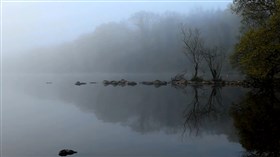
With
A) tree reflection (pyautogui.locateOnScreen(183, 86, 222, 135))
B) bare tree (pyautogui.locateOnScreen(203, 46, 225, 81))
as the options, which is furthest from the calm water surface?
bare tree (pyautogui.locateOnScreen(203, 46, 225, 81))

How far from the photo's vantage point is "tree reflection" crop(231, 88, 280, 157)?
1671cm

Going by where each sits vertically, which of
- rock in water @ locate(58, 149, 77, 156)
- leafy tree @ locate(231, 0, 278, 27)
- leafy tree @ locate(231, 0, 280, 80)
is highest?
leafy tree @ locate(231, 0, 278, 27)

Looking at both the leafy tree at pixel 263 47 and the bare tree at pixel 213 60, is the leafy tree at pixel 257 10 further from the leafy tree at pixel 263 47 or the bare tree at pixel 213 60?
the bare tree at pixel 213 60

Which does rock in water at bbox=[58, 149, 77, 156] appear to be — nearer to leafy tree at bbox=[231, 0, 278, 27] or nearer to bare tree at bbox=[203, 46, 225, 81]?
leafy tree at bbox=[231, 0, 278, 27]

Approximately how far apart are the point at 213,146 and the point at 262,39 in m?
27.2

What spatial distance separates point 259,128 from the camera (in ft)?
70.9

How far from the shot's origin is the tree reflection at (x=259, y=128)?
1671 cm

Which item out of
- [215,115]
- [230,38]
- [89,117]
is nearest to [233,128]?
[215,115]

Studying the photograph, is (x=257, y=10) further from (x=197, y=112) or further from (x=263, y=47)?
(x=197, y=112)

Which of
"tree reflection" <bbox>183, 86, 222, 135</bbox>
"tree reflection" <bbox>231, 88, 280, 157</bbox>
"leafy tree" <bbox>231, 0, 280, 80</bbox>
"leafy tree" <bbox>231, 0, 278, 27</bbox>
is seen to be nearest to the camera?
"tree reflection" <bbox>231, 88, 280, 157</bbox>

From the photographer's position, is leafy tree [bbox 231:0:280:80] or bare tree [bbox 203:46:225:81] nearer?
leafy tree [bbox 231:0:280:80]

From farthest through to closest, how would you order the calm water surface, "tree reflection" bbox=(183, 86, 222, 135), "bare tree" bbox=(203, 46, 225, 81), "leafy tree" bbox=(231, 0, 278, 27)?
1. "bare tree" bbox=(203, 46, 225, 81)
2. "leafy tree" bbox=(231, 0, 278, 27)
3. "tree reflection" bbox=(183, 86, 222, 135)
4. the calm water surface

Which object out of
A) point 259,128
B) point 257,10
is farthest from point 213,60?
point 259,128

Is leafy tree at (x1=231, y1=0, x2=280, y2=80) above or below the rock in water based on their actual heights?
above
